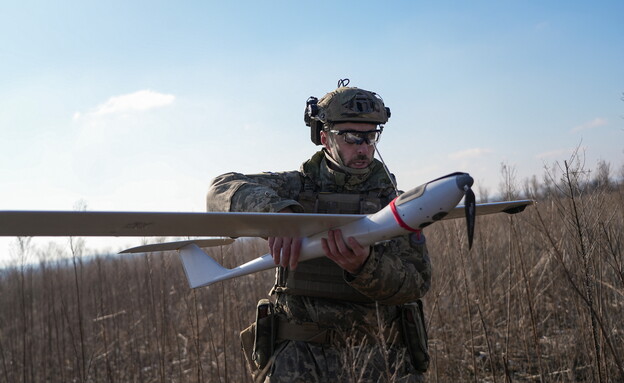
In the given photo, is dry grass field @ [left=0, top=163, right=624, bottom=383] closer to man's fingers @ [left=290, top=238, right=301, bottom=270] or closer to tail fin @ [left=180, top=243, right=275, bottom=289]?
tail fin @ [left=180, top=243, right=275, bottom=289]

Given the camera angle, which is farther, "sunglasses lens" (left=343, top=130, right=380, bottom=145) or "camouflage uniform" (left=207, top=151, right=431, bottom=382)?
"sunglasses lens" (left=343, top=130, right=380, bottom=145)

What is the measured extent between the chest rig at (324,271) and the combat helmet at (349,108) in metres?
0.49

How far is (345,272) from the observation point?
2.86 metres

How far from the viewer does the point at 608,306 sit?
529 cm

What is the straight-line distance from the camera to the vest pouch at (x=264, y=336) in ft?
10.0

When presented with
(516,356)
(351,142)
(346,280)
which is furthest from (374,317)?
(516,356)

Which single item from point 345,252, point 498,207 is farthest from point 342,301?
point 498,207

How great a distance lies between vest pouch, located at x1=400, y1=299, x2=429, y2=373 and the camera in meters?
3.11

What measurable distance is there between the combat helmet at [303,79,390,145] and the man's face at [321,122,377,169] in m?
0.05

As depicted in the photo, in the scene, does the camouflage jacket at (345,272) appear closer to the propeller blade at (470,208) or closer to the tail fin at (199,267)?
the tail fin at (199,267)

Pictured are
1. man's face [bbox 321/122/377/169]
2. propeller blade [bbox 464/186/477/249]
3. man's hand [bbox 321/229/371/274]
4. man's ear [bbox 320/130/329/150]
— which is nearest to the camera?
propeller blade [bbox 464/186/477/249]

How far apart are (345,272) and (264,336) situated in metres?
0.67

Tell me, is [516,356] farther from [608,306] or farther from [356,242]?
[356,242]

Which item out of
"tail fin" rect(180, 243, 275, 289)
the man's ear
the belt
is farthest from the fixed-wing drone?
the man's ear
